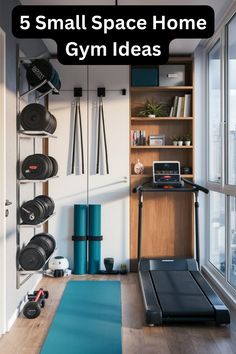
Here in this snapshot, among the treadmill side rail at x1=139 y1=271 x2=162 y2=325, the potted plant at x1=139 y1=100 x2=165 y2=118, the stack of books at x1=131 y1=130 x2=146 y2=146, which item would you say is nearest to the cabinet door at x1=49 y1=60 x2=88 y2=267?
the stack of books at x1=131 y1=130 x2=146 y2=146

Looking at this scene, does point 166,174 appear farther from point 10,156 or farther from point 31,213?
point 10,156

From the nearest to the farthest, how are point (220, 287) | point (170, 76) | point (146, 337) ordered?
1. point (146, 337)
2. point (220, 287)
3. point (170, 76)

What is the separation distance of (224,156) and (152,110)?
1.26 meters

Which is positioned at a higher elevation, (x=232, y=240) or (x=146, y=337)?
(x=232, y=240)

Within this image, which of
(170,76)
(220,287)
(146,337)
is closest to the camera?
(146,337)

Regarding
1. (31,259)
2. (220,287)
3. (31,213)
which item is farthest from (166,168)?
(31,259)

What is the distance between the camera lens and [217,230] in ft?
16.5

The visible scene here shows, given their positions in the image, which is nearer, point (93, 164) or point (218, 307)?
point (218, 307)

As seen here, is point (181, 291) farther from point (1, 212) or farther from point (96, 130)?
point (96, 130)

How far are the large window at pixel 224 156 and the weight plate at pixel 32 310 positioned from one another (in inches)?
77.6

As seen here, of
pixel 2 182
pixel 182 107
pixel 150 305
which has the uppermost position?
pixel 182 107

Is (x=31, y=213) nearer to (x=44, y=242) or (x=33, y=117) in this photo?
(x=44, y=242)

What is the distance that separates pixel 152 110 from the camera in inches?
210

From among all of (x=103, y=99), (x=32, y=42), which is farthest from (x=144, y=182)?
(x=32, y=42)
